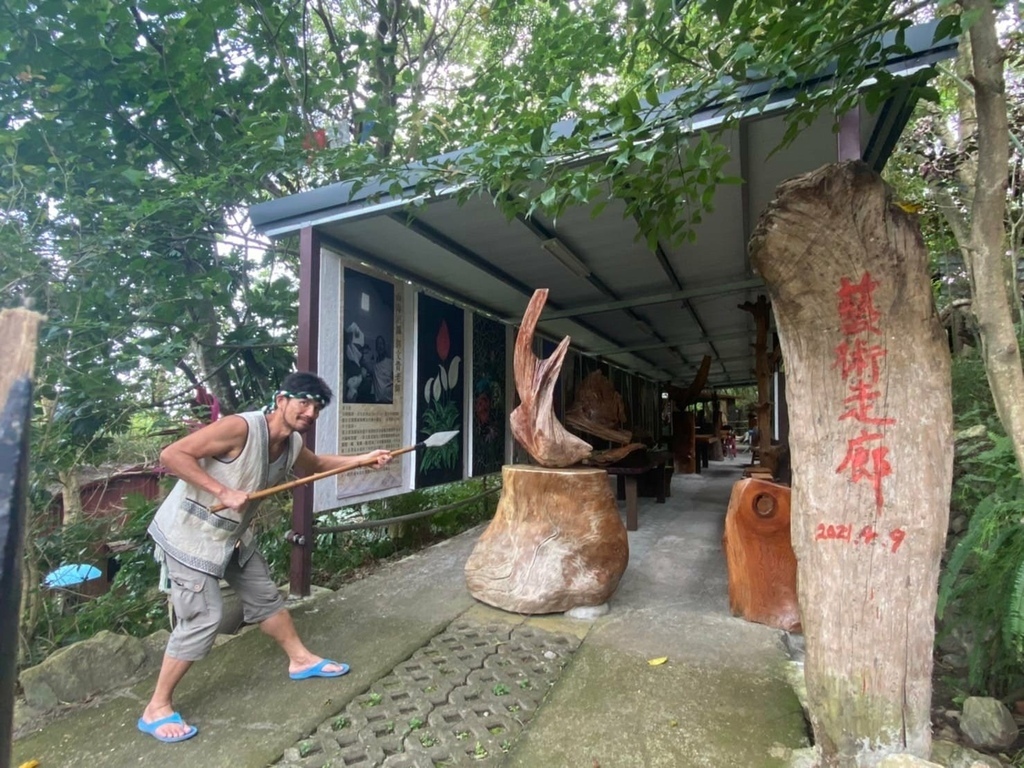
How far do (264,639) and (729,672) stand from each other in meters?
2.64

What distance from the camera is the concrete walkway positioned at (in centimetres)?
204

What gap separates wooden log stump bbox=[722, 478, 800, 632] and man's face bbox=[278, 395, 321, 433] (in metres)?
2.66

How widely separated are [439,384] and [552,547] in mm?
2233

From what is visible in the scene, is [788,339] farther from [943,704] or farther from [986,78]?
[943,704]

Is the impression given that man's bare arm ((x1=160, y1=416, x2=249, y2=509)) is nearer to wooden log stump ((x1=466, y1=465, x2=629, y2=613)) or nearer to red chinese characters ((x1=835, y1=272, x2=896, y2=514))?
wooden log stump ((x1=466, y1=465, x2=629, y2=613))

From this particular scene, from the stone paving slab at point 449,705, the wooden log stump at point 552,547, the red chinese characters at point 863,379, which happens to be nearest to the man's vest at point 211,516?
the stone paving slab at point 449,705

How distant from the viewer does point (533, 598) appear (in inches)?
133

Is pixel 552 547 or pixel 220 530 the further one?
pixel 552 547

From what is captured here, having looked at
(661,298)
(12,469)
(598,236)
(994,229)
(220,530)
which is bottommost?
(220,530)

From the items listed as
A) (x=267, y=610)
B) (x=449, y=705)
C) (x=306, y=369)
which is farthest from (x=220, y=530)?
(x=306, y=369)

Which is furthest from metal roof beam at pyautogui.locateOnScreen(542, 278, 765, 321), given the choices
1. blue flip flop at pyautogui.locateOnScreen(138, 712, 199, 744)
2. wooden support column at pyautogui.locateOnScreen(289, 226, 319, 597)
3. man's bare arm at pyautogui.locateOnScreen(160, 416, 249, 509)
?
blue flip flop at pyautogui.locateOnScreen(138, 712, 199, 744)

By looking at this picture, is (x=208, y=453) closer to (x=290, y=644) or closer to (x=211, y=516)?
(x=211, y=516)

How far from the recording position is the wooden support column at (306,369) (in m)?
3.73

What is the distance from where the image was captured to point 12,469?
635mm
